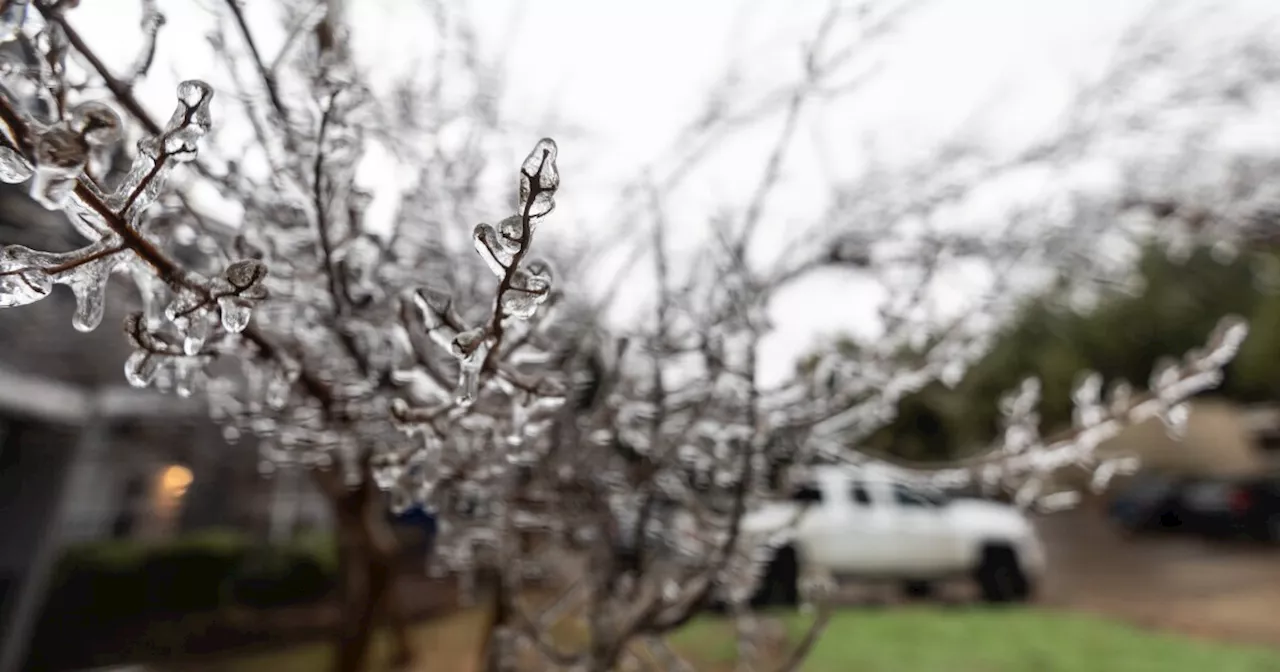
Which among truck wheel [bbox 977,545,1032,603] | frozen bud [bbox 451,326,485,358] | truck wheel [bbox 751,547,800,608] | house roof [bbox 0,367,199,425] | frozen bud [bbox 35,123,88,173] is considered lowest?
truck wheel [bbox 977,545,1032,603]

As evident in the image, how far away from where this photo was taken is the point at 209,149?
1.33 m

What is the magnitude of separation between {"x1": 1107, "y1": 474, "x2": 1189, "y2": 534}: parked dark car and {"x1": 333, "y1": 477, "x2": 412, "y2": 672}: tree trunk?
687 inches

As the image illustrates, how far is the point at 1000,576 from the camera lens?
973 cm

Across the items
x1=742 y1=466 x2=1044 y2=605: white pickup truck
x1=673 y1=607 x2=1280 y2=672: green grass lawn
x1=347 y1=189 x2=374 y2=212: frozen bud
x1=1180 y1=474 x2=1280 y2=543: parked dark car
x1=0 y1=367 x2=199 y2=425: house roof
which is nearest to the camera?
x1=347 y1=189 x2=374 y2=212: frozen bud

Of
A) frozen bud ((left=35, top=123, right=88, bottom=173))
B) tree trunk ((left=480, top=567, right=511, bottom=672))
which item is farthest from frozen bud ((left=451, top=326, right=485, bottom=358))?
tree trunk ((left=480, top=567, right=511, bottom=672))

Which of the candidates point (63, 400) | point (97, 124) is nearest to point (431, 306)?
point (97, 124)

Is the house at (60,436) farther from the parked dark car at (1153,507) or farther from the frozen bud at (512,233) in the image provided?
the parked dark car at (1153,507)

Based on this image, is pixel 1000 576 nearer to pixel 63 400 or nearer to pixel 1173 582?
pixel 1173 582

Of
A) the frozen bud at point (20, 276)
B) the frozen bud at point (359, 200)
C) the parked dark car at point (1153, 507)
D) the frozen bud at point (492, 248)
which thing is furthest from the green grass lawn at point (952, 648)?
the parked dark car at point (1153, 507)

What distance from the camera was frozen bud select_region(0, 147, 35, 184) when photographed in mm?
645

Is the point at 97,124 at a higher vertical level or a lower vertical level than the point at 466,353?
higher

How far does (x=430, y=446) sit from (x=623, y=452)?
0.94 m

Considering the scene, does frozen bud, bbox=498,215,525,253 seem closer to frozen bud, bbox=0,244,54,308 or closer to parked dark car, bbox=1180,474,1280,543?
frozen bud, bbox=0,244,54,308

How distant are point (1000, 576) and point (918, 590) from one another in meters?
1.22
